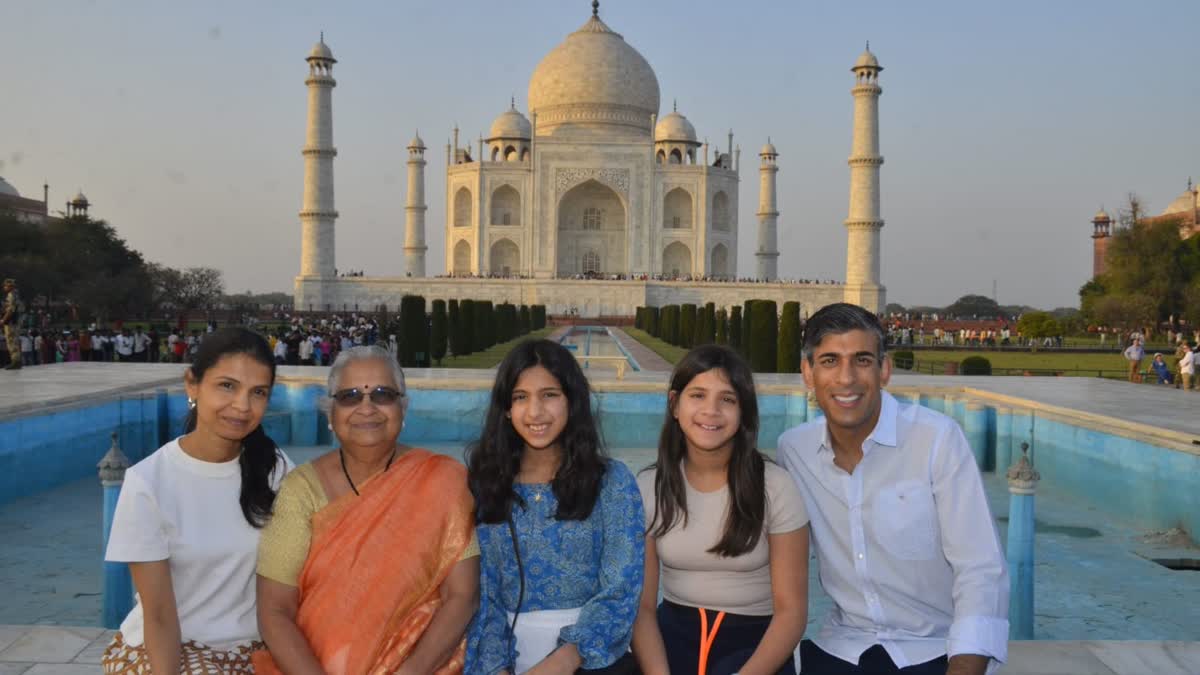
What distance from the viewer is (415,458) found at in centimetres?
186

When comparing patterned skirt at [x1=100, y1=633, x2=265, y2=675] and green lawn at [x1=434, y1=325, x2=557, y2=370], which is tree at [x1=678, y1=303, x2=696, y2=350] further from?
patterned skirt at [x1=100, y1=633, x2=265, y2=675]

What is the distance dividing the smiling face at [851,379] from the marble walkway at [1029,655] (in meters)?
1.02

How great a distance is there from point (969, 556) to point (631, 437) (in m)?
6.17

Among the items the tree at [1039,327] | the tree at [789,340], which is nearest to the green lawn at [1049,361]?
the tree at [789,340]

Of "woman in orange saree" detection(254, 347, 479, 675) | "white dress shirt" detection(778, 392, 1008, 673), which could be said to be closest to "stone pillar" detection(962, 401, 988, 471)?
"white dress shirt" detection(778, 392, 1008, 673)

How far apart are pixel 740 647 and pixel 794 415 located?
657 centimetres

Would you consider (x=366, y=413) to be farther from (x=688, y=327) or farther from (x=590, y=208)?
(x=590, y=208)

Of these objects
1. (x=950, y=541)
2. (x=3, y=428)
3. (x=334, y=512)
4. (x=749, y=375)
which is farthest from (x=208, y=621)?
(x=3, y=428)

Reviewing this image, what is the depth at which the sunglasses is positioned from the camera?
6.20 ft

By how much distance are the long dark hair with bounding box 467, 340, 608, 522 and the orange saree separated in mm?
82

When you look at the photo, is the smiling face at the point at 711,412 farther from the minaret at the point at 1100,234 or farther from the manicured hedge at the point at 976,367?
the minaret at the point at 1100,234

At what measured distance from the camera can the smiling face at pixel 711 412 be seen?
1.91 meters

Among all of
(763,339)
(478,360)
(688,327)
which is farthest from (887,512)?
(688,327)

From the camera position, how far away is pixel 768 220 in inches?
1377
